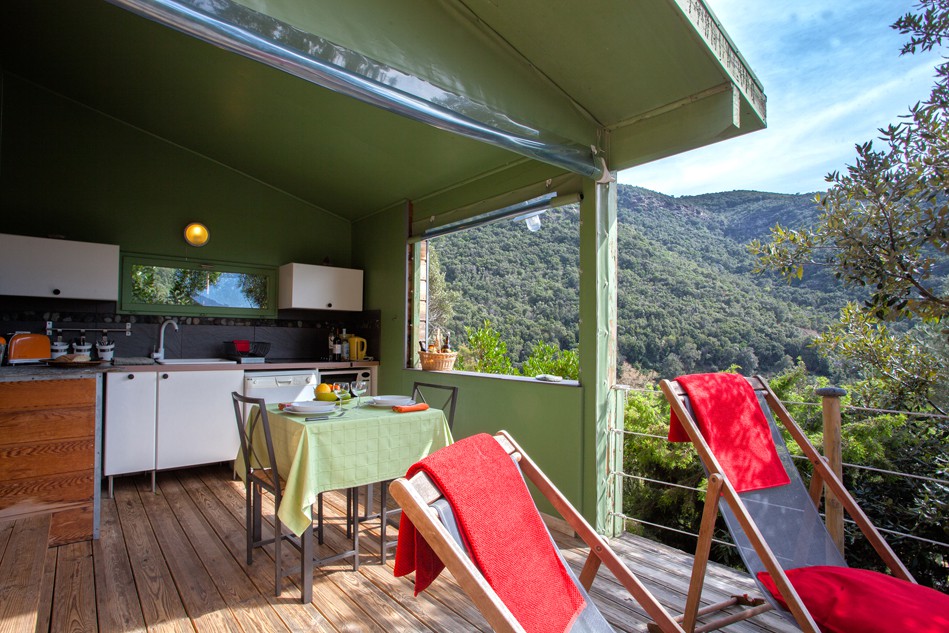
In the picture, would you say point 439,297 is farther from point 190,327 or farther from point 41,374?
point 41,374

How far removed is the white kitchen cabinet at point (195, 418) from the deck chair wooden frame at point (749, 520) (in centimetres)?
381

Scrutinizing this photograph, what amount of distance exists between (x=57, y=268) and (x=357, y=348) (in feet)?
8.45

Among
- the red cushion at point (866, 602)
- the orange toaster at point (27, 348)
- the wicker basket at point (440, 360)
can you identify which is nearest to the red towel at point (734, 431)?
the red cushion at point (866, 602)

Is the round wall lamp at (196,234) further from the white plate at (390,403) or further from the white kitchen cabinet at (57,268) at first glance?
the white plate at (390,403)

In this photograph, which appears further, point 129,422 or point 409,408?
point 129,422

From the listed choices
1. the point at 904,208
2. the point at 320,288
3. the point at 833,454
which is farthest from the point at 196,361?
the point at 904,208

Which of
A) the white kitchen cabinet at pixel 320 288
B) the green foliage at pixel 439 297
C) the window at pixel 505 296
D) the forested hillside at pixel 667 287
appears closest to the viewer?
the forested hillside at pixel 667 287

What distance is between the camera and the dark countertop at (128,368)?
300 cm

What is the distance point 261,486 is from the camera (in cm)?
284

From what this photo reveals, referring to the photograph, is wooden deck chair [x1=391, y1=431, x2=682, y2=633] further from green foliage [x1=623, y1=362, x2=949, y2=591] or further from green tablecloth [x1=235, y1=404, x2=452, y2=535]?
green foliage [x1=623, y1=362, x2=949, y2=591]

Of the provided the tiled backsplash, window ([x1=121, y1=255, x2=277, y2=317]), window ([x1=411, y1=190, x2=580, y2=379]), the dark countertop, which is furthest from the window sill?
window ([x1=121, y1=255, x2=277, y2=317])

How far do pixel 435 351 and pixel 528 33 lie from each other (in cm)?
269

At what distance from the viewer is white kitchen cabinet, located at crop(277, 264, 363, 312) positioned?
5238mm

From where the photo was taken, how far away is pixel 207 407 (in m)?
4.42
